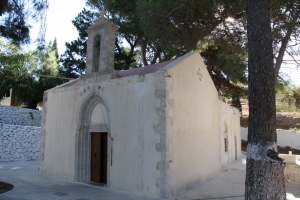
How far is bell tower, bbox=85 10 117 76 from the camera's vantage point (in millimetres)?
8633

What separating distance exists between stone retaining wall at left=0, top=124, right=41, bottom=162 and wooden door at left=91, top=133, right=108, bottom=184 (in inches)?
301

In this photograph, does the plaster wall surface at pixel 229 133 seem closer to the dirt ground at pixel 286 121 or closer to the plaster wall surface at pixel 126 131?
the plaster wall surface at pixel 126 131

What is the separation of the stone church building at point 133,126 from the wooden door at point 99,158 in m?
0.03

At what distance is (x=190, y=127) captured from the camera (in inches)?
319

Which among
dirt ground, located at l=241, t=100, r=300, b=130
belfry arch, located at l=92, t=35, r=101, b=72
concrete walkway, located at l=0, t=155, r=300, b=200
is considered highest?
belfry arch, located at l=92, t=35, r=101, b=72

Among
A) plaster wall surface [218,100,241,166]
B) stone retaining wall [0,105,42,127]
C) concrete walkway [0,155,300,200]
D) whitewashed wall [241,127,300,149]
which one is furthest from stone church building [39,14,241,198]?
whitewashed wall [241,127,300,149]

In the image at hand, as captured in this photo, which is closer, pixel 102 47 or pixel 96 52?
pixel 102 47

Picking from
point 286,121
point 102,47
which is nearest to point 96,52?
point 102,47

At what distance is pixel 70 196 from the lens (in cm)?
664

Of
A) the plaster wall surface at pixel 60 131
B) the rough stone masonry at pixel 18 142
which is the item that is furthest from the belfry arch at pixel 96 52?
the rough stone masonry at pixel 18 142

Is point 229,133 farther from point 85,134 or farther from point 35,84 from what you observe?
point 35,84


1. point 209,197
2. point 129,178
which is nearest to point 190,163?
point 209,197

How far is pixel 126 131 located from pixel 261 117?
3960 millimetres

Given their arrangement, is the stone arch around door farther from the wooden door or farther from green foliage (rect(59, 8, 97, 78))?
green foliage (rect(59, 8, 97, 78))
